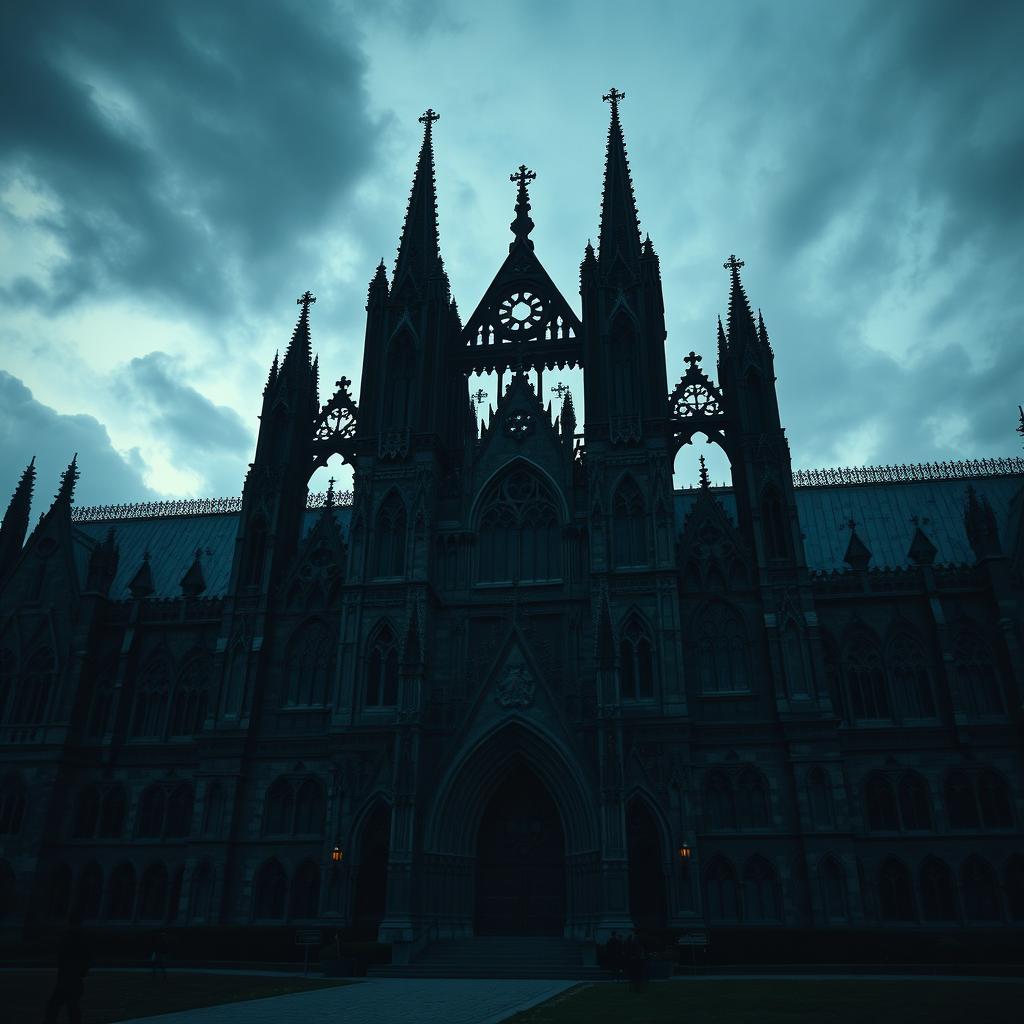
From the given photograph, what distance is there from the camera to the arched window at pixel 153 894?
39031mm

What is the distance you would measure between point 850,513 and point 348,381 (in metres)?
28.8

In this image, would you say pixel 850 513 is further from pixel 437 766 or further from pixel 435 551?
pixel 437 766

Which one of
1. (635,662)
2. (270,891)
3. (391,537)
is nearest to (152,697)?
(270,891)

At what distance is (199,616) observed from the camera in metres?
44.6

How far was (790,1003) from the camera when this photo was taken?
17953mm

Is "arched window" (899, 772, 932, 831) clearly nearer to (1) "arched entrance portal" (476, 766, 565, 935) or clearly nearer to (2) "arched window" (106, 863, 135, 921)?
(1) "arched entrance portal" (476, 766, 565, 935)

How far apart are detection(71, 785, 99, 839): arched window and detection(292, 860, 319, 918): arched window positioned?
11686mm

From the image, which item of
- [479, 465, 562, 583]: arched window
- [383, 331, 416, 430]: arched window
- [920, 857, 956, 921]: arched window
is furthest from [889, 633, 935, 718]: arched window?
[383, 331, 416, 430]: arched window

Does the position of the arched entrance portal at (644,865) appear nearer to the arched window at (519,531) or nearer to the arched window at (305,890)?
the arched window at (519,531)

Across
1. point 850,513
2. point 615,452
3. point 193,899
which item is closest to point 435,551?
point 615,452

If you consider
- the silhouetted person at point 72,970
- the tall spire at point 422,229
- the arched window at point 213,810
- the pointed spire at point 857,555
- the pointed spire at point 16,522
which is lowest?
the silhouetted person at point 72,970

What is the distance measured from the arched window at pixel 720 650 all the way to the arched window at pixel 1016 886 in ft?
39.9

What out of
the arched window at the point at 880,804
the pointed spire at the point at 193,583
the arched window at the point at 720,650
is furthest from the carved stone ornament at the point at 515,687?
the pointed spire at the point at 193,583

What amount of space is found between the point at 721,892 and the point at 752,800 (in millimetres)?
3701
